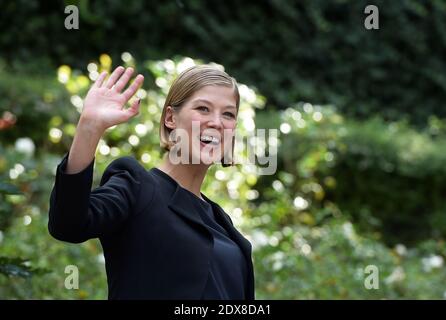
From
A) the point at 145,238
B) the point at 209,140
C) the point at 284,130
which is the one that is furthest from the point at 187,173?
the point at 284,130

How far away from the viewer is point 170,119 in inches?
74.7

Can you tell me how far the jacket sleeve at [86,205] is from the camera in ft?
4.95


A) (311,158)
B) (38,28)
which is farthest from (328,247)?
(38,28)

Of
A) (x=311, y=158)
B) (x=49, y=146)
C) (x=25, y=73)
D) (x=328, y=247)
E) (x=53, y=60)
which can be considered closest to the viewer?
(x=328, y=247)

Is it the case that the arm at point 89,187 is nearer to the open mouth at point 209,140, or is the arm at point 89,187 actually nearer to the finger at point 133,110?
the finger at point 133,110

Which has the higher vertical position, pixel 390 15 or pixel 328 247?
pixel 390 15

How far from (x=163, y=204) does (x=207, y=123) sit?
8.1 inches

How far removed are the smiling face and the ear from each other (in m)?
0.04

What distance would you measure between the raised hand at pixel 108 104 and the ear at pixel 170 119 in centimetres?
22

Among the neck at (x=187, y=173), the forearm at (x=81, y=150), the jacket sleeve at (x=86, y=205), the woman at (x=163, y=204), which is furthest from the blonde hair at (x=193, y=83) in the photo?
the forearm at (x=81, y=150)

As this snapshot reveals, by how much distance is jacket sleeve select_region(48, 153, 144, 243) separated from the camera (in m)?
1.51
